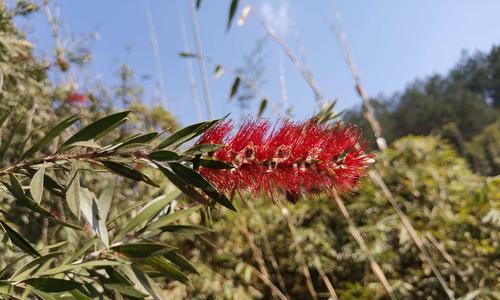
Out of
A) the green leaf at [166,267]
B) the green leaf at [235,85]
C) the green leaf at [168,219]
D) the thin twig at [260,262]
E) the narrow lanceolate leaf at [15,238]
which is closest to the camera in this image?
the narrow lanceolate leaf at [15,238]

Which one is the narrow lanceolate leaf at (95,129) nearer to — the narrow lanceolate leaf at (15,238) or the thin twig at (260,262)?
the narrow lanceolate leaf at (15,238)

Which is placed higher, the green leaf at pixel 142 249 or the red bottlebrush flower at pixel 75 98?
the red bottlebrush flower at pixel 75 98

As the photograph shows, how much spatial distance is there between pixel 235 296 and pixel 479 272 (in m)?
1.18

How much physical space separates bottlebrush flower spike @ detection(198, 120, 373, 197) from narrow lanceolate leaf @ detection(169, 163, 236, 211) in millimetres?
46

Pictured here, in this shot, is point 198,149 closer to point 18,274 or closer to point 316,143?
point 316,143

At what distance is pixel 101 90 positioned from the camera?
3.48 metres

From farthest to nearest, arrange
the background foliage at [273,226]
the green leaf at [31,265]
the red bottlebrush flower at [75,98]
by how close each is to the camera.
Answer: the red bottlebrush flower at [75,98] → the background foliage at [273,226] → the green leaf at [31,265]

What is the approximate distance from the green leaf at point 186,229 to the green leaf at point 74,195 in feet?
1.25

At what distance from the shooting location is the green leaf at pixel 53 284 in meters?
0.70

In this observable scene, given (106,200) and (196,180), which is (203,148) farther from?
(106,200)

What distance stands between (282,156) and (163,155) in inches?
6.7

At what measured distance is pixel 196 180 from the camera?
0.60 m

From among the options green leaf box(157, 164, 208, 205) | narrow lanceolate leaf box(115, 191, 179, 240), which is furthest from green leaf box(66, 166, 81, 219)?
narrow lanceolate leaf box(115, 191, 179, 240)

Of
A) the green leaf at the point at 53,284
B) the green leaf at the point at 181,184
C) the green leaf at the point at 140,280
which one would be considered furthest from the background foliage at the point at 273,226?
the green leaf at the point at 181,184
